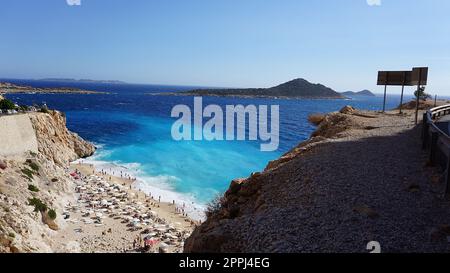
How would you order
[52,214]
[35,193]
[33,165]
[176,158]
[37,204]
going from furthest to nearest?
[176,158] < [33,165] < [35,193] < [52,214] < [37,204]

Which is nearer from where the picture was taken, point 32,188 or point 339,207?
point 339,207

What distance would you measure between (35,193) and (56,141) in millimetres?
17495

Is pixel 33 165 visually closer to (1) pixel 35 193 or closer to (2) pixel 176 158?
(1) pixel 35 193

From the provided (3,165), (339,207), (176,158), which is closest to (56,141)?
(3,165)

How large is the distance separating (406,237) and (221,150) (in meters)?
50.4

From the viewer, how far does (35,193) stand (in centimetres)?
2692

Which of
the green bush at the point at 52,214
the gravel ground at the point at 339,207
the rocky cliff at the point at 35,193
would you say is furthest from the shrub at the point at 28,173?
the gravel ground at the point at 339,207

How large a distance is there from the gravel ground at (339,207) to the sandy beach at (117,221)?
1303 cm

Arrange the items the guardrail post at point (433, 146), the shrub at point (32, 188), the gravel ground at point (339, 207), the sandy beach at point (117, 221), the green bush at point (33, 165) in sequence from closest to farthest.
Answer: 1. the gravel ground at point (339, 207)
2. the guardrail post at point (433, 146)
3. the sandy beach at point (117, 221)
4. the shrub at point (32, 188)
5. the green bush at point (33, 165)

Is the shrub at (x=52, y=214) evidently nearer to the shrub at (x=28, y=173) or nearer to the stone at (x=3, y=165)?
the shrub at (x=28, y=173)

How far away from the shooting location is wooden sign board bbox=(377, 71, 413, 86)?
29766 mm

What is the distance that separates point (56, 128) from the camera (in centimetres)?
4438

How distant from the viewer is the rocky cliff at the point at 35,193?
20641mm
